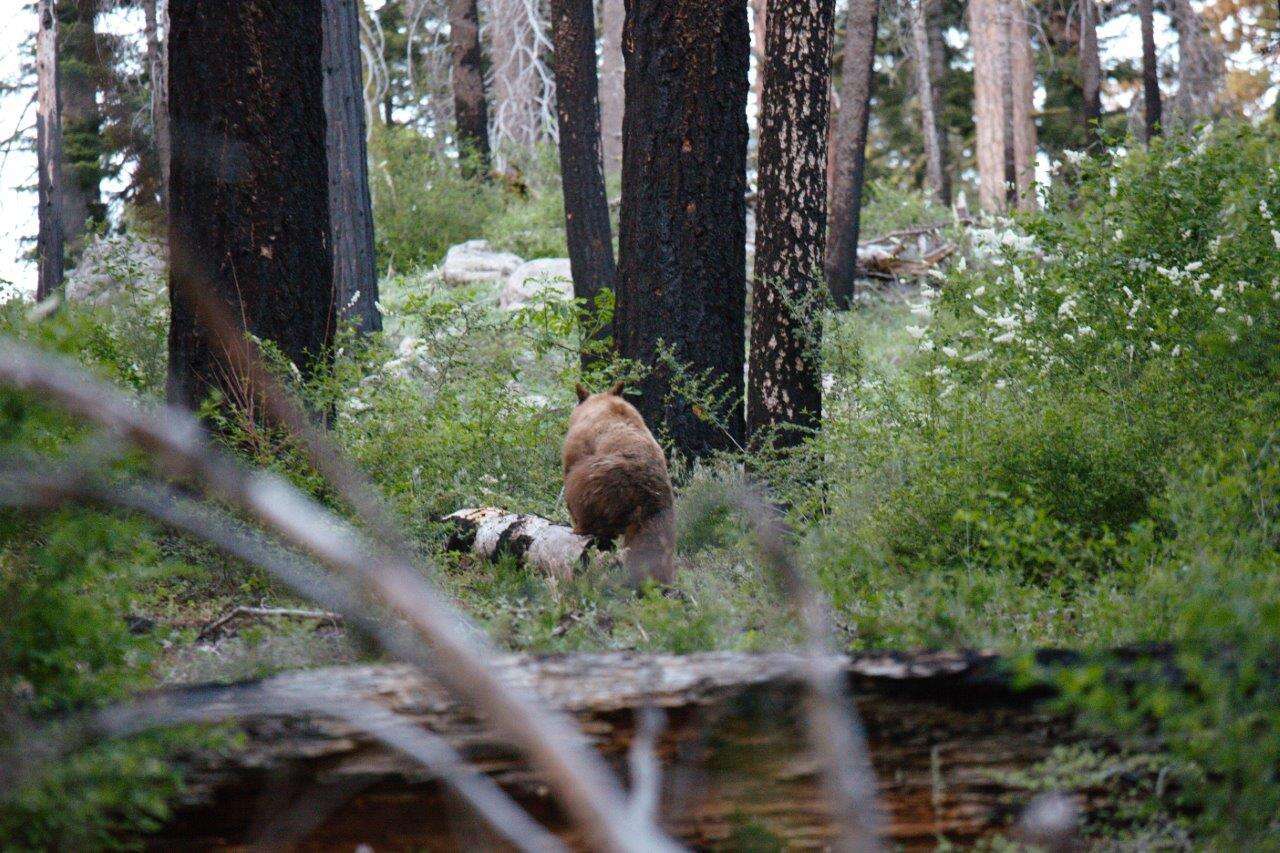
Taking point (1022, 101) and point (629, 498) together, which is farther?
A: point (1022, 101)

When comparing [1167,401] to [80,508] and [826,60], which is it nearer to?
[826,60]

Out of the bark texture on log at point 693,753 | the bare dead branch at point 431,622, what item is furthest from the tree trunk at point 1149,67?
the bare dead branch at point 431,622

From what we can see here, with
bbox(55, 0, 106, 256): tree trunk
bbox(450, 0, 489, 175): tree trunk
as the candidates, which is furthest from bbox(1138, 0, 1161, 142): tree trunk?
bbox(55, 0, 106, 256): tree trunk

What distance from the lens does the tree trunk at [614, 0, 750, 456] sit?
8922 millimetres

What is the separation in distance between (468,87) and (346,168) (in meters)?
12.3

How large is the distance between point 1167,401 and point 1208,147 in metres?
2.89

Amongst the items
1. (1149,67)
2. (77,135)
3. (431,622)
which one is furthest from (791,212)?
(77,135)

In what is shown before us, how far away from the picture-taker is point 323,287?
26.0 ft

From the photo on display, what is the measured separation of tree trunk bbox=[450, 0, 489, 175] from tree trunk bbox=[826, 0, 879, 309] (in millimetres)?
8766

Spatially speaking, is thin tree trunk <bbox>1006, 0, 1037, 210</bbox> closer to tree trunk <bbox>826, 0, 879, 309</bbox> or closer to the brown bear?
tree trunk <bbox>826, 0, 879, 309</bbox>

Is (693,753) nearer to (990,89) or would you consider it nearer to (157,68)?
(157,68)

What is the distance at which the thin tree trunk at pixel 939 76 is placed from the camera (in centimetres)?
3156

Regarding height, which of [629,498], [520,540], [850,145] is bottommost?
[520,540]

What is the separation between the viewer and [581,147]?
47.5 ft
